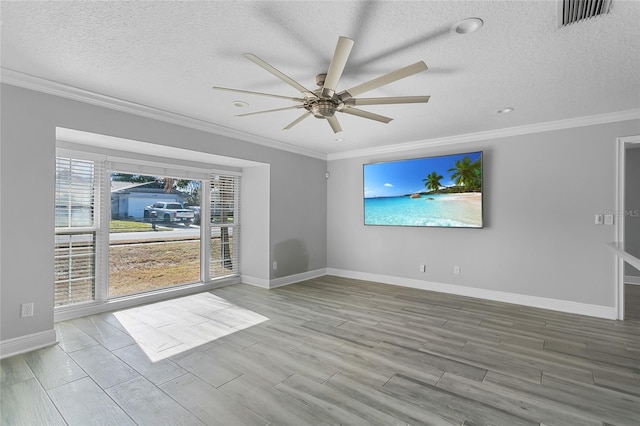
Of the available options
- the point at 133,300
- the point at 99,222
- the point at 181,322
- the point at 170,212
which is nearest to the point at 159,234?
the point at 170,212

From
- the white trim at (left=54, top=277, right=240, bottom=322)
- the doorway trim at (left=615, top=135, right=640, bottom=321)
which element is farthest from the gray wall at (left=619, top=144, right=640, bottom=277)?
the white trim at (left=54, top=277, right=240, bottom=322)

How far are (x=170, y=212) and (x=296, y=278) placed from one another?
2.41 meters

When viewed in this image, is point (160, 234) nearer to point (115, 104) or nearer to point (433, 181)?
point (115, 104)

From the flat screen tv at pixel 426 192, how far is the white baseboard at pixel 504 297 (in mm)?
979

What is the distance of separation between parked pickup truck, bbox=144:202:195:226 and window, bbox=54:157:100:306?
719 millimetres

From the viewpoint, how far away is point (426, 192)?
191 inches

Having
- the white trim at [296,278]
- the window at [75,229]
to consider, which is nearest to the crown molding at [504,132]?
the white trim at [296,278]

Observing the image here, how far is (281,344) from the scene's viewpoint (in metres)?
2.94

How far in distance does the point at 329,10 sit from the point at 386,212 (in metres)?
3.90

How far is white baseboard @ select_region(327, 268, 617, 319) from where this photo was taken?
3.72 metres

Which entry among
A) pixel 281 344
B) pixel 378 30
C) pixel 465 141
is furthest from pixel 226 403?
pixel 465 141

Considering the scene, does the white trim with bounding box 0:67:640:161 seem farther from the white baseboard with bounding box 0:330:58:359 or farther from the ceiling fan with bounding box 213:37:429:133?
the white baseboard with bounding box 0:330:58:359

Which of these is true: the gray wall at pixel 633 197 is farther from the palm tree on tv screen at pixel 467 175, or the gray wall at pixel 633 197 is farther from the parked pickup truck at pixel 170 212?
the parked pickup truck at pixel 170 212

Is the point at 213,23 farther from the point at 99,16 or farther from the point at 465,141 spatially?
the point at 465,141
